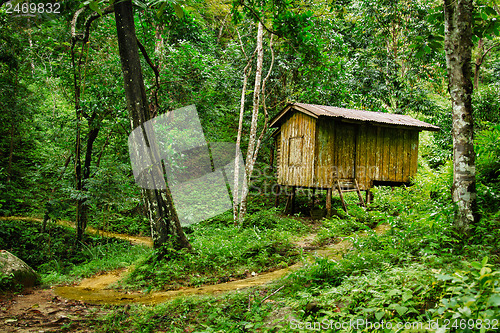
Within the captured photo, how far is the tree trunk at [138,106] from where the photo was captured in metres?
6.84

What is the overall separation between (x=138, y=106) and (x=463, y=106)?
6.46 m

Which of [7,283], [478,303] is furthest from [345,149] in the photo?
[7,283]

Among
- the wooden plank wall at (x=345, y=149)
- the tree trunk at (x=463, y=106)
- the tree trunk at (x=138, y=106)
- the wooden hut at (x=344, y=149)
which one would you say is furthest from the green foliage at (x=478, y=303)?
the wooden plank wall at (x=345, y=149)

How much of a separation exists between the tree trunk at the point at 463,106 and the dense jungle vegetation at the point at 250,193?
0.75ft

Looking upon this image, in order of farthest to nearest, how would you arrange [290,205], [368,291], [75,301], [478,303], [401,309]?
1. [290,205]
2. [75,301]
3. [368,291]
4. [401,309]
5. [478,303]

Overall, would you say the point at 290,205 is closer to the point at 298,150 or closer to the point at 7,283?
the point at 298,150

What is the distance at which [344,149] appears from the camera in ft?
42.0

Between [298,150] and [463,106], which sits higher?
[463,106]

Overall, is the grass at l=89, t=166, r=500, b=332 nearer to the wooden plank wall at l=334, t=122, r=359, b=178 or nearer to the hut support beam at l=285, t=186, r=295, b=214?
the wooden plank wall at l=334, t=122, r=359, b=178

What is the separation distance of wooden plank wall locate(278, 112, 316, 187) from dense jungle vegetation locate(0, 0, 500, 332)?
6.11 ft

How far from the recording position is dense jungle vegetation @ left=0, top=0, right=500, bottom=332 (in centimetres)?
350

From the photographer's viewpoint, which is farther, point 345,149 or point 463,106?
point 345,149

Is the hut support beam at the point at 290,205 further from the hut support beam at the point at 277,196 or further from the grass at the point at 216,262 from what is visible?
the grass at the point at 216,262

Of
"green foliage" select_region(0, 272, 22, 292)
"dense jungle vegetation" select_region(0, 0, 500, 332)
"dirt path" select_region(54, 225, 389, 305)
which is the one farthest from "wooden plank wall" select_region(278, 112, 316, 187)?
"green foliage" select_region(0, 272, 22, 292)
